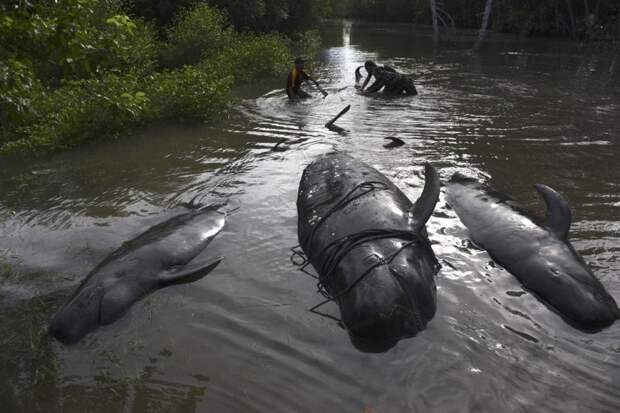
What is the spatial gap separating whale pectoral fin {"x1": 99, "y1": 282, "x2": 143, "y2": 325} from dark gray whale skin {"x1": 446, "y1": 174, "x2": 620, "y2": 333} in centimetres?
357

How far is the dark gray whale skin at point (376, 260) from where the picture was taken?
3602 mm

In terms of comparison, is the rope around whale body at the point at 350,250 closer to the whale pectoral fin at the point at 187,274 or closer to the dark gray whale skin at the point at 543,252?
the dark gray whale skin at the point at 543,252

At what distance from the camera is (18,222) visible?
6324mm

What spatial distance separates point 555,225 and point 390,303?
2.24 m

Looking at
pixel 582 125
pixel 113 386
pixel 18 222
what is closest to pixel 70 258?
pixel 18 222

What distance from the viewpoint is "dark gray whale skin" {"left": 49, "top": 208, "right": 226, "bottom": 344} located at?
4.02 m

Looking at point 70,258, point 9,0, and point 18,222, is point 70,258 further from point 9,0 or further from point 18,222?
point 9,0

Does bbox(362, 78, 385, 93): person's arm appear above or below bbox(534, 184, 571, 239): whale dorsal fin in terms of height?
above

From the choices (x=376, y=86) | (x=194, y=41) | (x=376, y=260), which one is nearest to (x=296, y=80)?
(x=376, y=86)

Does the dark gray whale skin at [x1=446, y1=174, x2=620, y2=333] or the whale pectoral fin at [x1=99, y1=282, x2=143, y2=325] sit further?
the whale pectoral fin at [x1=99, y1=282, x2=143, y2=325]

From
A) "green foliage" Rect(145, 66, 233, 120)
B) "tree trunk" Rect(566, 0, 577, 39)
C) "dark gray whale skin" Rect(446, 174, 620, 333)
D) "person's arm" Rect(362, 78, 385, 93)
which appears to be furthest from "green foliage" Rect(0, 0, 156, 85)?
"tree trunk" Rect(566, 0, 577, 39)

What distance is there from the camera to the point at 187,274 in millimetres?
4684

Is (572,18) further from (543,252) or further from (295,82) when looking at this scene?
(543,252)

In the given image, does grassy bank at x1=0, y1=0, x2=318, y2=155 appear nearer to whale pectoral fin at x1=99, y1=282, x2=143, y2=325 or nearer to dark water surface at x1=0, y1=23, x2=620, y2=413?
dark water surface at x1=0, y1=23, x2=620, y2=413
